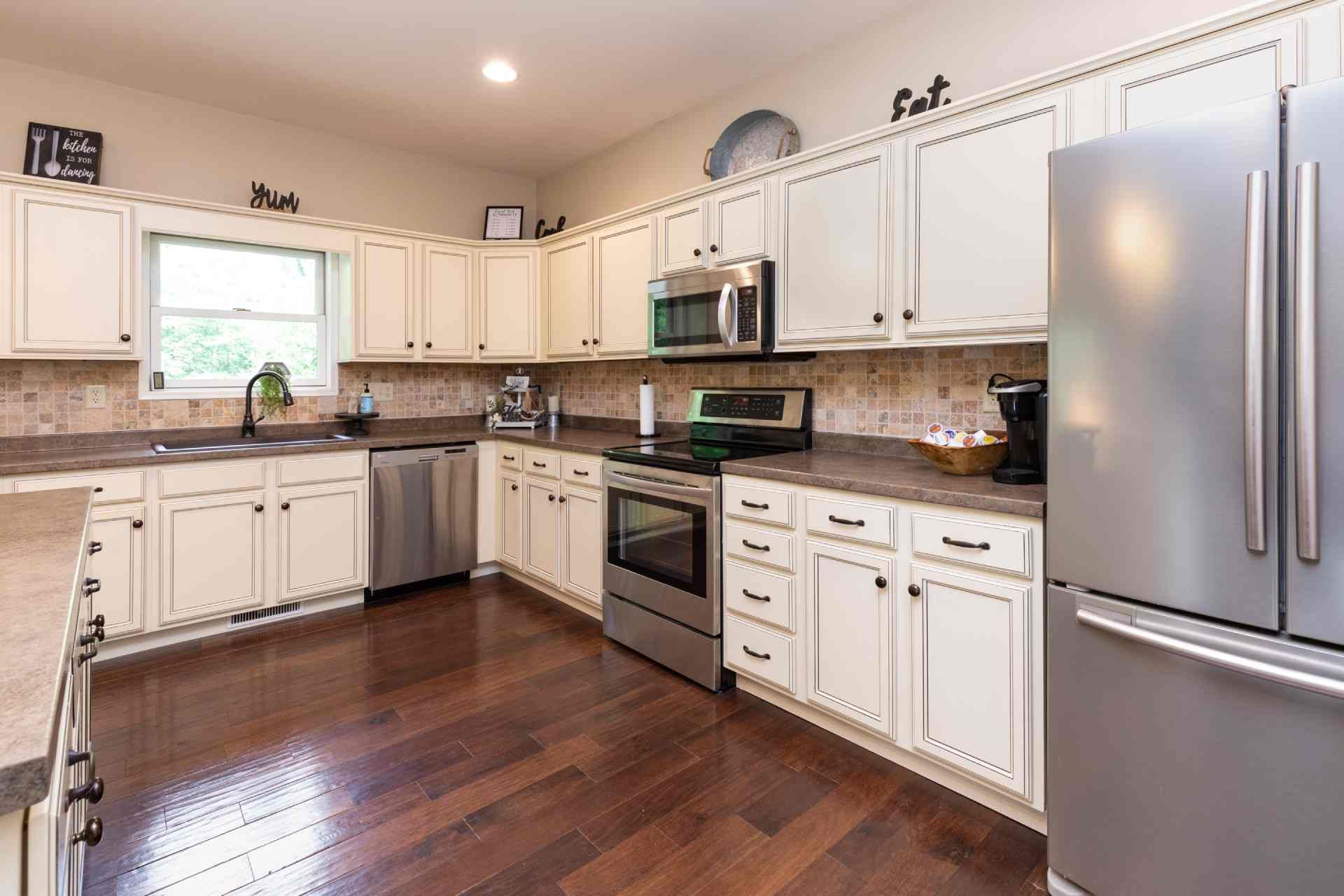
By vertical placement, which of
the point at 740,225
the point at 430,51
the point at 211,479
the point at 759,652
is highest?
the point at 430,51

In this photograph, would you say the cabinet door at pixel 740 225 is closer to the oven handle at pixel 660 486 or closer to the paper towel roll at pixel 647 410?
the paper towel roll at pixel 647 410

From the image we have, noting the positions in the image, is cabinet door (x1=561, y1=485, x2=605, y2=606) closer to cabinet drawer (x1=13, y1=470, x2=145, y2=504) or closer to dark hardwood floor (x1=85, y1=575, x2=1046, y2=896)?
dark hardwood floor (x1=85, y1=575, x2=1046, y2=896)

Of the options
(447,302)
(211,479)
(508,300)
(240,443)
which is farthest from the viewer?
(508,300)

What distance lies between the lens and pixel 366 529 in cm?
364

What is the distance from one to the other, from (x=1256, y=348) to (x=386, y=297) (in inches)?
→ 153

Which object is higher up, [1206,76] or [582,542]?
[1206,76]

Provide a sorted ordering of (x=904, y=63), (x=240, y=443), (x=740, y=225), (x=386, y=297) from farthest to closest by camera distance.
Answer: (x=386, y=297) < (x=240, y=443) < (x=740, y=225) < (x=904, y=63)

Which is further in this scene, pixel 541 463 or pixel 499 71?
pixel 541 463

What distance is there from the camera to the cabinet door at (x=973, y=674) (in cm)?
179

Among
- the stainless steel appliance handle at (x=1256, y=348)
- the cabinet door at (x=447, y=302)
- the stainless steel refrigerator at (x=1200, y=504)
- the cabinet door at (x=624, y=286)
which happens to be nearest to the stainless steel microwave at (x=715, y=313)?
the cabinet door at (x=624, y=286)

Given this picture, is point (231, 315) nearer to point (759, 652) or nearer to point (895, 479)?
point (759, 652)

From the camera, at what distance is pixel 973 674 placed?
1.88m

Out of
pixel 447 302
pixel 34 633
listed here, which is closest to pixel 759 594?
pixel 34 633

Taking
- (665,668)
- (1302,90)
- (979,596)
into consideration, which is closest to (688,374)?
(665,668)
